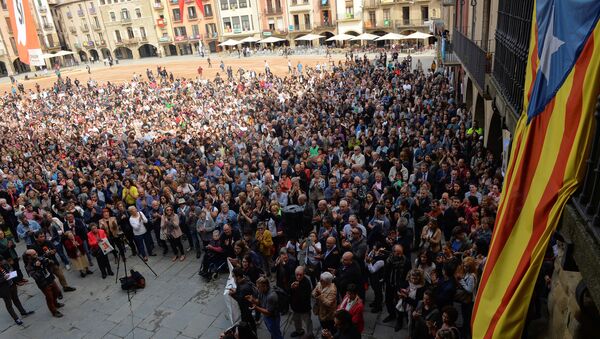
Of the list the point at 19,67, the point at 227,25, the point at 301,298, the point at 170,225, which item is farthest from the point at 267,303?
the point at 19,67

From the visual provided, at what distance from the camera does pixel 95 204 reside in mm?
10844

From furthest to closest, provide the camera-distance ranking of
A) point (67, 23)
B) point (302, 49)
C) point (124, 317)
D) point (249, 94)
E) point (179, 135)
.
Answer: point (67, 23), point (302, 49), point (249, 94), point (179, 135), point (124, 317)

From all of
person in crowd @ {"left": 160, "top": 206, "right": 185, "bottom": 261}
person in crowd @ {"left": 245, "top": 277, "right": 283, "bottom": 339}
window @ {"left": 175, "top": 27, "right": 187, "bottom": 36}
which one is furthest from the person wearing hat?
window @ {"left": 175, "top": 27, "right": 187, "bottom": 36}

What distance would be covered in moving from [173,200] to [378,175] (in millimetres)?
5447

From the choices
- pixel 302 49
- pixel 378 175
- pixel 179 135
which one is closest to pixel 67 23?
pixel 302 49

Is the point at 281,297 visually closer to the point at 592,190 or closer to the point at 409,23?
the point at 592,190

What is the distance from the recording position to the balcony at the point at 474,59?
33.5ft

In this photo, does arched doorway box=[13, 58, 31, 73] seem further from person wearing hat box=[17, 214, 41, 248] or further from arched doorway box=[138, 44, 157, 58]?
person wearing hat box=[17, 214, 41, 248]

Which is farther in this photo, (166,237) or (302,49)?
(302,49)

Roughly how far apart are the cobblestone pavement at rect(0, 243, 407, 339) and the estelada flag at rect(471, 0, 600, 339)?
3849 millimetres

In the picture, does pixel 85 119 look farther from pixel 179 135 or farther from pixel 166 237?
pixel 166 237

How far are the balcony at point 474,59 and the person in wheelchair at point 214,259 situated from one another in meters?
7.36

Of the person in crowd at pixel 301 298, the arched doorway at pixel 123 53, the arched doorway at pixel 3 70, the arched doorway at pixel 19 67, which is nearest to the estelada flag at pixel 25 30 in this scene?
the person in crowd at pixel 301 298

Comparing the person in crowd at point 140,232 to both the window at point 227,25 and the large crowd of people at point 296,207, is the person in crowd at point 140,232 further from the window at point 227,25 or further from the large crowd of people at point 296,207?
the window at point 227,25
